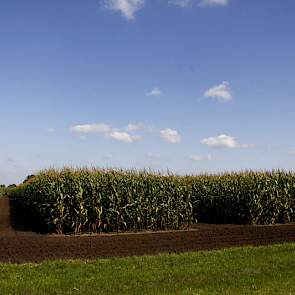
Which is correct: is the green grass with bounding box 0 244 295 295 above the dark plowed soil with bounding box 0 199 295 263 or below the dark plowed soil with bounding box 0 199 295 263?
below

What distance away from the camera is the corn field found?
73.5 feet

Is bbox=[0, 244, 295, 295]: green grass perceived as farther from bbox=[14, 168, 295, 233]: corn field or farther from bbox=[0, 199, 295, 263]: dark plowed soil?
bbox=[14, 168, 295, 233]: corn field

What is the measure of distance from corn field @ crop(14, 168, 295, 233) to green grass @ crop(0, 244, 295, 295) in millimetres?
8570

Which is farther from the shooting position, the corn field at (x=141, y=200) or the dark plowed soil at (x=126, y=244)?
the corn field at (x=141, y=200)

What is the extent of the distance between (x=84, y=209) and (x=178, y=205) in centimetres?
513

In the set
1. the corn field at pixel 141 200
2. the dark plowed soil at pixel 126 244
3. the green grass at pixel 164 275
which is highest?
the corn field at pixel 141 200

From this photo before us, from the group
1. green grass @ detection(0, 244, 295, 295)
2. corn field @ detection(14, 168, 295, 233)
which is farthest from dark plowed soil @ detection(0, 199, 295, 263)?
corn field @ detection(14, 168, 295, 233)

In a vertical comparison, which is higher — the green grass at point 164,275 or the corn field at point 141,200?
the corn field at point 141,200

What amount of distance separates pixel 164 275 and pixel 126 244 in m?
6.14

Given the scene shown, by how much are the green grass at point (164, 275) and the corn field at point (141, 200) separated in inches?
337

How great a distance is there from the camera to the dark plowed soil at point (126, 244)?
1520cm

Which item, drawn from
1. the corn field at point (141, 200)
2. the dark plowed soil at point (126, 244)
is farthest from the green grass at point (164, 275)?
the corn field at point (141, 200)

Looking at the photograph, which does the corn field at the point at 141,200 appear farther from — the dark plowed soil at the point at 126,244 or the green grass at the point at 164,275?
the green grass at the point at 164,275

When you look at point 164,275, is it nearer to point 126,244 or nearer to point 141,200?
point 126,244
